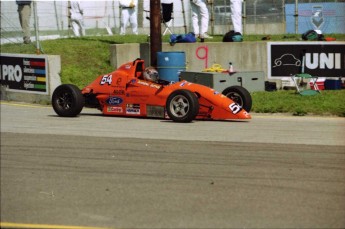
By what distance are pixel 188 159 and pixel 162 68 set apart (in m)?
8.04

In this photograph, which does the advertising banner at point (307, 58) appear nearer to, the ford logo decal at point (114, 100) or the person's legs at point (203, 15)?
the person's legs at point (203, 15)

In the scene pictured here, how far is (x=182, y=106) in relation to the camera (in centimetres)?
1323

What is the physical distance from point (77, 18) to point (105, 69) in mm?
5333

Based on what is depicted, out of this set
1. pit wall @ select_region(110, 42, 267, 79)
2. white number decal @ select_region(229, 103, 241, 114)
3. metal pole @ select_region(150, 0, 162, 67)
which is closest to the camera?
white number decal @ select_region(229, 103, 241, 114)

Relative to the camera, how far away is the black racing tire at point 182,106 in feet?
42.5

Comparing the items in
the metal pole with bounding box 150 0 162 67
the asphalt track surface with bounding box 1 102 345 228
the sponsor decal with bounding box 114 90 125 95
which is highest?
the metal pole with bounding box 150 0 162 67

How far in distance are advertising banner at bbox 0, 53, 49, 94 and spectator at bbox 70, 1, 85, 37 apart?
267 inches

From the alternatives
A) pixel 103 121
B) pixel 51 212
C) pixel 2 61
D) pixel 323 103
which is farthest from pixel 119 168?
pixel 2 61

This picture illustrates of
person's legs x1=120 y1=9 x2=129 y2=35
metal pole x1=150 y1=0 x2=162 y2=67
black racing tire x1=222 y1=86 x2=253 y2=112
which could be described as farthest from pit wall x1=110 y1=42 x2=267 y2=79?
black racing tire x1=222 y1=86 x2=253 y2=112

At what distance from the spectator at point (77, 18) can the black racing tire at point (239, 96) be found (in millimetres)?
11625

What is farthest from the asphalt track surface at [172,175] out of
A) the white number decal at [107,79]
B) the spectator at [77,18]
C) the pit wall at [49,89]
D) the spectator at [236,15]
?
the spectator at [77,18]

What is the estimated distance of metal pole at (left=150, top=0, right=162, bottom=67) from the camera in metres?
17.8

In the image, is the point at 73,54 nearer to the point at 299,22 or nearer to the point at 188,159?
the point at 299,22

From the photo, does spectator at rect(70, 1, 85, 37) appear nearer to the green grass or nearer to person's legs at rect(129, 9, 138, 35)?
person's legs at rect(129, 9, 138, 35)
